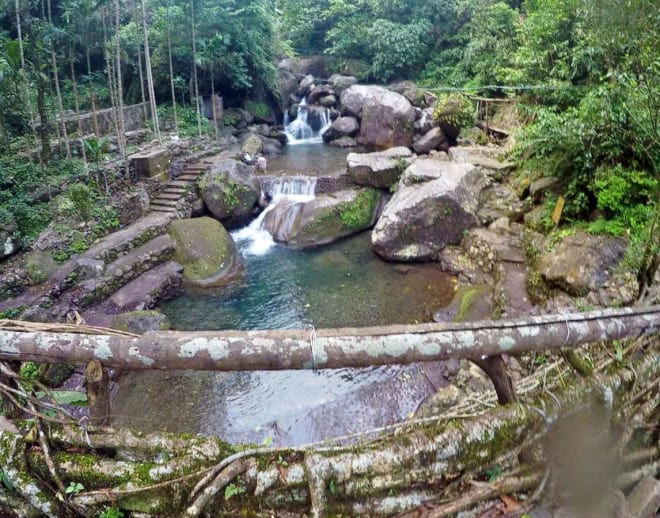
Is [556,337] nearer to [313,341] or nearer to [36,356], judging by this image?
[313,341]

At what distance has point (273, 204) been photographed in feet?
41.2

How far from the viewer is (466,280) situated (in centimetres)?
854

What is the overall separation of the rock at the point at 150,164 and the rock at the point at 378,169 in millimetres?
5342

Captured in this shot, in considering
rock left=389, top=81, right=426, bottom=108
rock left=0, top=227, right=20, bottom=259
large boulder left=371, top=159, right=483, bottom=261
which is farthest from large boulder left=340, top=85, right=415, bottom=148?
rock left=0, top=227, right=20, bottom=259

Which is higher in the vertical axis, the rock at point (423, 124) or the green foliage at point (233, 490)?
the rock at point (423, 124)

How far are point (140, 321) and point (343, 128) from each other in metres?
13.4

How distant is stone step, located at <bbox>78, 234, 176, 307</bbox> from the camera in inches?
315

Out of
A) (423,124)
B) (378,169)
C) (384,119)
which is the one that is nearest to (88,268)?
(378,169)

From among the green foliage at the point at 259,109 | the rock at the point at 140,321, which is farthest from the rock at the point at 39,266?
the green foliage at the point at 259,109

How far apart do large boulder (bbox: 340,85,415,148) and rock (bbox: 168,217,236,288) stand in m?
8.51

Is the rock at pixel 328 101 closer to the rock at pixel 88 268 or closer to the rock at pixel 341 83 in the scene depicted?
the rock at pixel 341 83

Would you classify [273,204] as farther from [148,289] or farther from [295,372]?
[295,372]

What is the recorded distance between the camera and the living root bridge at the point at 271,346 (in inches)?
70.1

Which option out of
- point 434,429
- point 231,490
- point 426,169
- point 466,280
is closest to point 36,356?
point 231,490
